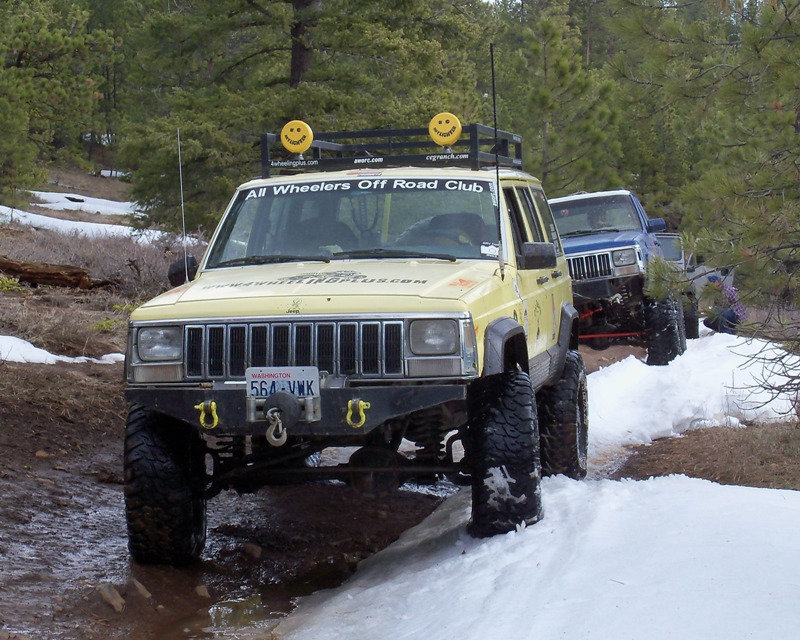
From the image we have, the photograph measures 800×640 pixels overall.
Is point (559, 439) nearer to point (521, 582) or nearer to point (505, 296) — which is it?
point (505, 296)

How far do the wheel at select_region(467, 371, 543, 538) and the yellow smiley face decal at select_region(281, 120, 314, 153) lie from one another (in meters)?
2.42

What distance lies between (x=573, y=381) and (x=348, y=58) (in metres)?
12.7

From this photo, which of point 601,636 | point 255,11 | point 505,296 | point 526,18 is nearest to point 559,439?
point 505,296

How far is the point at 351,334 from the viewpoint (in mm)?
5117

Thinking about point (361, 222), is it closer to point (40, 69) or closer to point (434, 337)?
point (434, 337)

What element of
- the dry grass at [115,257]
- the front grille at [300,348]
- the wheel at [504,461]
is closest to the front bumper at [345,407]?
the front grille at [300,348]

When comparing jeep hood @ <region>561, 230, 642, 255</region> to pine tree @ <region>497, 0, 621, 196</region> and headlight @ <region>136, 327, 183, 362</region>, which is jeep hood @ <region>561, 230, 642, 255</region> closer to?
pine tree @ <region>497, 0, 621, 196</region>

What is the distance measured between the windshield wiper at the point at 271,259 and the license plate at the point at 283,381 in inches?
48.3

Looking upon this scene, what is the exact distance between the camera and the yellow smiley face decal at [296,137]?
7172mm

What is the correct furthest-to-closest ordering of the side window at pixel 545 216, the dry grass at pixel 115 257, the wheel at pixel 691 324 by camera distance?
1. the wheel at pixel 691 324
2. the dry grass at pixel 115 257
3. the side window at pixel 545 216

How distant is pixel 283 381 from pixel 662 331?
9209 millimetres

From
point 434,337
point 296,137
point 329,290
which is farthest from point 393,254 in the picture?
point 296,137

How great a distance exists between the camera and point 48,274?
14.4m

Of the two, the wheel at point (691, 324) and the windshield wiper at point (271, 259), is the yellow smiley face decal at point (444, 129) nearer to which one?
the windshield wiper at point (271, 259)
